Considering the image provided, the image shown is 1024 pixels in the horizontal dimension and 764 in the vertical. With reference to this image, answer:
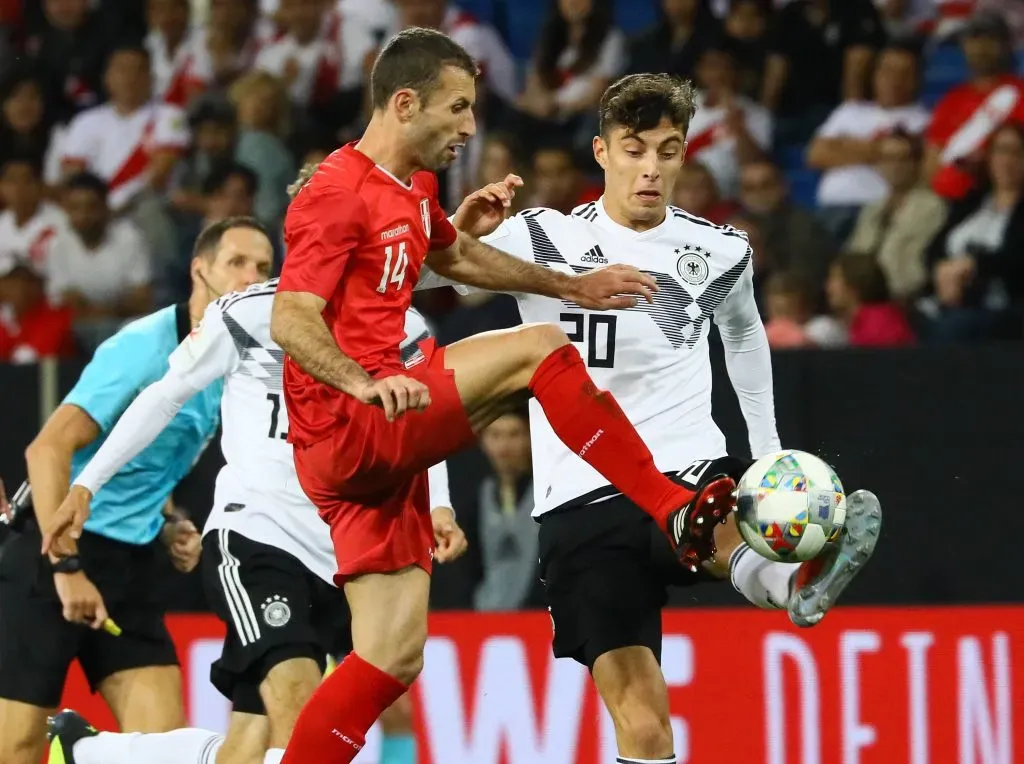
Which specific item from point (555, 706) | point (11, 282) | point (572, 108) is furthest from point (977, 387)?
point (11, 282)

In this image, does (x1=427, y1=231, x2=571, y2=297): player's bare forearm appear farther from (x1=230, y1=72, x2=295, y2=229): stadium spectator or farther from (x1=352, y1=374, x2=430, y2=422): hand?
(x1=230, y1=72, x2=295, y2=229): stadium spectator

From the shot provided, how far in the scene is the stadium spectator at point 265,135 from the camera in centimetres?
1036

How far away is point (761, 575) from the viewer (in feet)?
15.7

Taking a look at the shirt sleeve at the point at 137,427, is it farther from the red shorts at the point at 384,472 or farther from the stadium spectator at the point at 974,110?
the stadium spectator at the point at 974,110

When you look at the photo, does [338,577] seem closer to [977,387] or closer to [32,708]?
[32,708]

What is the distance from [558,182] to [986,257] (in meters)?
2.13

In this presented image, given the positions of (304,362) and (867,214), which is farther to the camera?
(867,214)

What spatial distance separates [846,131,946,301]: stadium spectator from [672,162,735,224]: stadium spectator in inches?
27.8

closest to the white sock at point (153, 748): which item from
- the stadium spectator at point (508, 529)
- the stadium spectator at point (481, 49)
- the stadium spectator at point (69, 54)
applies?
the stadium spectator at point (508, 529)

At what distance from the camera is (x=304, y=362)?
4211 millimetres

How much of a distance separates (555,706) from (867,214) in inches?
141

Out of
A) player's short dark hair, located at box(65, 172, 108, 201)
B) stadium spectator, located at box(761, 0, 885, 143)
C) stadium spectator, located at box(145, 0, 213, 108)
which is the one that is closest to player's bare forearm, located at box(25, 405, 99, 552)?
player's short dark hair, located at box(65, 172, 108, 201)

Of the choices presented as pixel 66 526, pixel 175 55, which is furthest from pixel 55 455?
pixel 175 55

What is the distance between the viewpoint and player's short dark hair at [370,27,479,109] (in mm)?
4477
